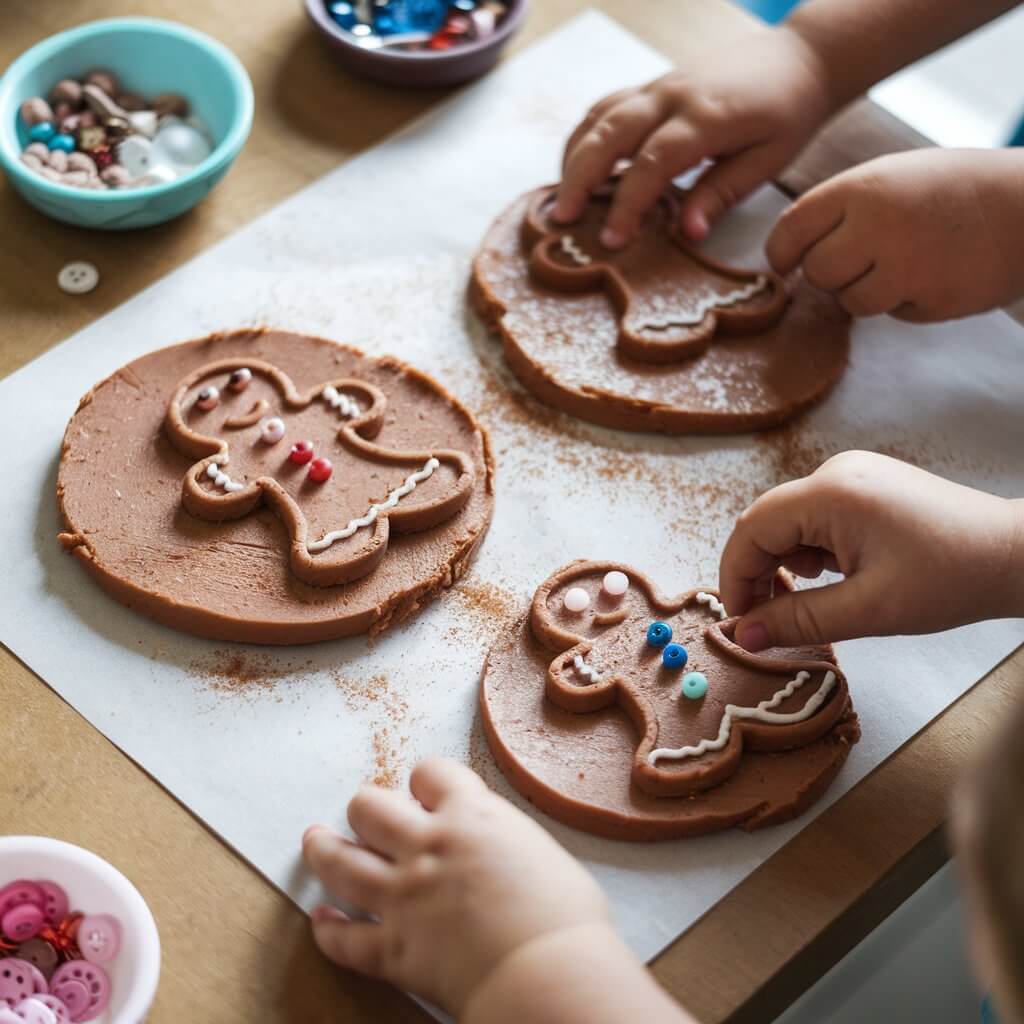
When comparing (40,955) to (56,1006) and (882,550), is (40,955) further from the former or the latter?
(882,550)

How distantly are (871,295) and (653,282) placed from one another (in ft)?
0.78

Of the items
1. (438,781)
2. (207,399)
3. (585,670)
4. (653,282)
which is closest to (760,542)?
(585,670)

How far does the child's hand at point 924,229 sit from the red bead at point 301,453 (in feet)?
1.93

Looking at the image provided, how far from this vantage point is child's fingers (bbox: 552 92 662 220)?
1.39m

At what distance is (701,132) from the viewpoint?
54.8 inches

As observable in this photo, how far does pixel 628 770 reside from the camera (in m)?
1.03

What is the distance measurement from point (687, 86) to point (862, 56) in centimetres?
23

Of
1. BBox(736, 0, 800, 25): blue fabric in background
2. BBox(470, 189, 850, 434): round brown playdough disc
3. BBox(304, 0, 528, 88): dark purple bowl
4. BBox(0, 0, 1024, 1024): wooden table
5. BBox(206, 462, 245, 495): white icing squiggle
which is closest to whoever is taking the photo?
BBox(0, 0, 1024, 1024): wooden table

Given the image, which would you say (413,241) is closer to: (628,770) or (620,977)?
(628,770)

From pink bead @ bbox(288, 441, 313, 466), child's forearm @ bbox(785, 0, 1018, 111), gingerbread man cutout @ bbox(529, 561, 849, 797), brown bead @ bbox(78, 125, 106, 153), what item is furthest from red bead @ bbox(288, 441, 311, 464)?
child's forearm @ bbox(785, 0, 1018, 111)

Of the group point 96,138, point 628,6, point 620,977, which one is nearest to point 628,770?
point 620,977

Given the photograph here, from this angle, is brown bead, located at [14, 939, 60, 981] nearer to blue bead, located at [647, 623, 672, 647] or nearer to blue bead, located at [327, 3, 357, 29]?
blue bead, located at [647, 623, 672, 647]

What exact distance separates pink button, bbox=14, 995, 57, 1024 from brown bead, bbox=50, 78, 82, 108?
3.31ft

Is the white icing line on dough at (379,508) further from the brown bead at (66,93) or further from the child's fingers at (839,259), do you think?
the brown bead at (66,93)
